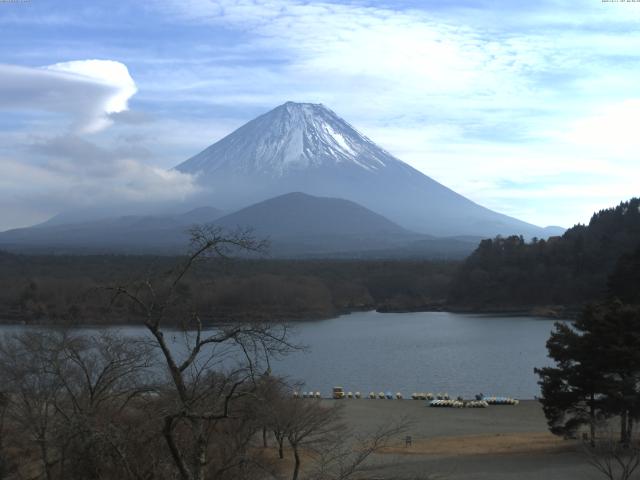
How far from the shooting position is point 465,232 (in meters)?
139

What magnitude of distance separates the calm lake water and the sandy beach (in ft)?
7.66

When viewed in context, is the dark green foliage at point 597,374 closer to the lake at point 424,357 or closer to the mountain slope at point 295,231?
the lake at point 424,357

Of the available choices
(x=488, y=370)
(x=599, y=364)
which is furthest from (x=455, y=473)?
(x=488, y=370)

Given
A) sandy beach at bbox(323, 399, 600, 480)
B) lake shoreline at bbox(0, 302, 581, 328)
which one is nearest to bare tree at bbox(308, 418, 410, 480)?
sandy beach at bbox(323, 399, 600, 480)

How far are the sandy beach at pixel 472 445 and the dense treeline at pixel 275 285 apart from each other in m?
12.4

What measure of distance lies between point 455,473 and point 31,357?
5541 mm

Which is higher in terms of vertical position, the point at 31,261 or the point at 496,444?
the point at 31,261

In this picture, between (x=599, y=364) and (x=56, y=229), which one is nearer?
(x=599, y=364)

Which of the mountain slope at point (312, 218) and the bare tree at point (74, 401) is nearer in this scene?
the bare tree at point (74, 401)

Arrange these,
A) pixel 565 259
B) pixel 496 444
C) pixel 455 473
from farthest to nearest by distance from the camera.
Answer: pixel 565 259 < pixel 496 444 < pixel 455 473

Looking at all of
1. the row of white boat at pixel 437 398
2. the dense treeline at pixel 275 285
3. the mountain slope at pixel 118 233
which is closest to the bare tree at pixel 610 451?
the row of white boat at pixel 437 398

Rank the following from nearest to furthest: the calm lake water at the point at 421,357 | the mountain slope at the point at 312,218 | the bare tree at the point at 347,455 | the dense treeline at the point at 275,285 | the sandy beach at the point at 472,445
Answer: the bare tree at the point at 347,455
the sandy beach at the point at 472,445
the calm lake water at the point at 421,357
the dense treeline at the point at 275,285
the mountain slope at the point at 312,218

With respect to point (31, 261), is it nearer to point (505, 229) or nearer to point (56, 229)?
point (56, 229)

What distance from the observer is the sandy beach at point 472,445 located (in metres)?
10.5
